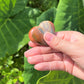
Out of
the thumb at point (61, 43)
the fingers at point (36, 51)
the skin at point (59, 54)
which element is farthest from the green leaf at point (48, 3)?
the thumb at point (61, 43)

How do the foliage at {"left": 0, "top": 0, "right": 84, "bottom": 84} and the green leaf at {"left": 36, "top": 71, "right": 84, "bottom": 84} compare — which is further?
the foliage at {"left": 0, "top": 0, "right": 84, "bottom": 84}

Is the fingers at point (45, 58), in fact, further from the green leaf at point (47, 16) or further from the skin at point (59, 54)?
the green leaf at point (47, 16)

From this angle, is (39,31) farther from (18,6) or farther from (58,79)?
(18,6)

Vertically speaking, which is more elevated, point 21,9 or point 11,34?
point 21,9

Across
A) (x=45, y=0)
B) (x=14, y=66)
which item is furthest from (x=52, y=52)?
(x=45, y=0)

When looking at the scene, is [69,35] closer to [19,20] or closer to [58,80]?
[58,80]

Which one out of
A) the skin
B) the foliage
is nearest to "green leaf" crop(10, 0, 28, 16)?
the foliage

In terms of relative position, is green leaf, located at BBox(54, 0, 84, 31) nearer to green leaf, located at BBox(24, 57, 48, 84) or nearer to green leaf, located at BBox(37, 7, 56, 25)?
green leaf, located at BBox(37, 7, 56, 25)

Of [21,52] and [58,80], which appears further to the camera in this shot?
[21,52]
